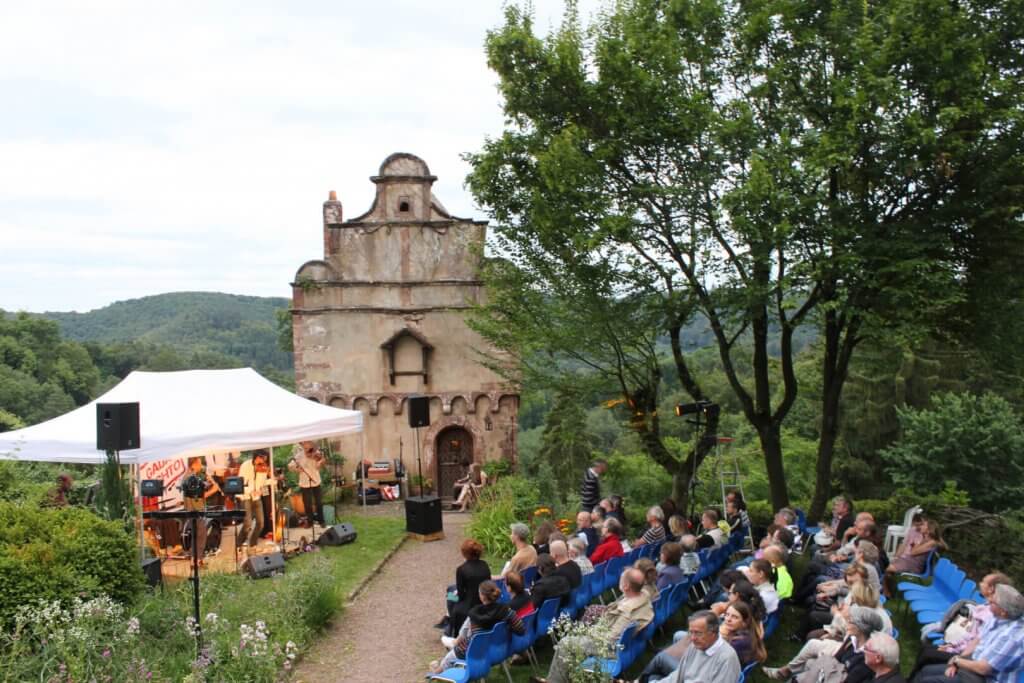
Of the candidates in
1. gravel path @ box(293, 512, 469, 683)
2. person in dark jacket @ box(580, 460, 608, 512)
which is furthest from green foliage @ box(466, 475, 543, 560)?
person in dark jacket @ box(580, 460, 608, 512)

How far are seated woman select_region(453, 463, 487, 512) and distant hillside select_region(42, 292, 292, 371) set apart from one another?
61598mm

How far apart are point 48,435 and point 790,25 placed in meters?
11.3

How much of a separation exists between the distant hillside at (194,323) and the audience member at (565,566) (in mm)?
71980

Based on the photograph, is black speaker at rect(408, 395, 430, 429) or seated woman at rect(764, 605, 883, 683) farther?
black speaker at rect(408, 395, 430, 429)

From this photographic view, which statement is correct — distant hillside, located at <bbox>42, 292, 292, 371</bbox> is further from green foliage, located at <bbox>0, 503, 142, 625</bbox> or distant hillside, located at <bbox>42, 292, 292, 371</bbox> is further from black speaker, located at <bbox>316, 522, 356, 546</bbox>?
green foliage, located at <bbox>0, 503, 142, 625</bbox>

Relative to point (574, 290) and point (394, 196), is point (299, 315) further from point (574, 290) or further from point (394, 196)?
point (574, 290)

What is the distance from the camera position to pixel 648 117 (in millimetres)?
11500

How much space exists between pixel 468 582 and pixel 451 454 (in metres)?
11.9

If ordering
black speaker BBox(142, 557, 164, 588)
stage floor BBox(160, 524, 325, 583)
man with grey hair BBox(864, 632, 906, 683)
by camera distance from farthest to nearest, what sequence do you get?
stage floor BBox(160, 524, 325, 583), black speaker BBox(142, 557, 164, 588), man with grey hair BBox(864, 632, 906, 683)

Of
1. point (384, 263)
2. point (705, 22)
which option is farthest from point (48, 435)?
point (705, 22)

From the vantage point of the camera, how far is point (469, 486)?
18.0 metres

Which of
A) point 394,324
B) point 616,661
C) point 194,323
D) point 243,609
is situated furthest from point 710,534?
point 194,323

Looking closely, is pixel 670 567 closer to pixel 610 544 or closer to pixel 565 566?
pixel 565 566

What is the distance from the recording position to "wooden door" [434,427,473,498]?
64.1 ft
